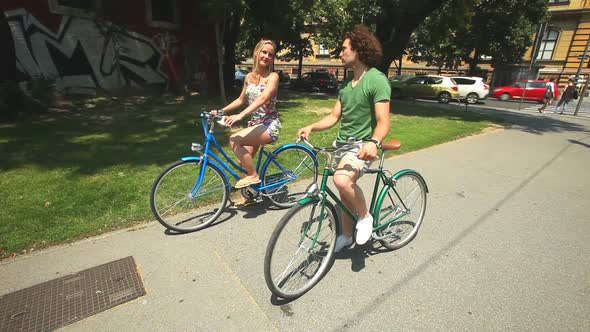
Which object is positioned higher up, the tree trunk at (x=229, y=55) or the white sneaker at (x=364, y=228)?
the tree trunk at (x=229, y=55)

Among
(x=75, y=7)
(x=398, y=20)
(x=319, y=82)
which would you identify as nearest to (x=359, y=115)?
(x=398, y=20)

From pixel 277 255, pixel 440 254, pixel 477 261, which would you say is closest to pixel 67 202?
pixel 277 255

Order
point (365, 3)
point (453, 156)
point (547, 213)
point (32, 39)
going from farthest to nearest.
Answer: point (365, 3) < point (32, 39) < point (453, 156) < point (547, 213)

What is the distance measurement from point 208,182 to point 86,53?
12619 millimetres

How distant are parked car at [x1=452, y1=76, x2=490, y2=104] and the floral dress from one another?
65.4ft

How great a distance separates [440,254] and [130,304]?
278 cm

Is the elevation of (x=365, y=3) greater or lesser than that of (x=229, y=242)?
greater

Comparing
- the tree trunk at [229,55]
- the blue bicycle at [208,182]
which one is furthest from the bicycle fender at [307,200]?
the tree trunk at [229,55]

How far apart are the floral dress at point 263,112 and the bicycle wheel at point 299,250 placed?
4.94 ft

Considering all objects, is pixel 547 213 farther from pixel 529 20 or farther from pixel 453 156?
pixel 529 20

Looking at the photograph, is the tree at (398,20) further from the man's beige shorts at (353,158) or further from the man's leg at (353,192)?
the man's leg at (353,192)

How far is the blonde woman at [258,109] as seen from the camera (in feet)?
11.5

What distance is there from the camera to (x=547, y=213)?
165 inches

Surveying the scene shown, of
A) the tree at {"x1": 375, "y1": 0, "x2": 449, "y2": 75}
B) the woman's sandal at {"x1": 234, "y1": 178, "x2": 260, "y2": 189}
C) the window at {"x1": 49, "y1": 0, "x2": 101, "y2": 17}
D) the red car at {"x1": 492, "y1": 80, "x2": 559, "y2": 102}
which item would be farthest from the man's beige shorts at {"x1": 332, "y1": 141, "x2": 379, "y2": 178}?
the red car at {"x1": 492, "y1": 80, "x2": 559, "y2": 102}
